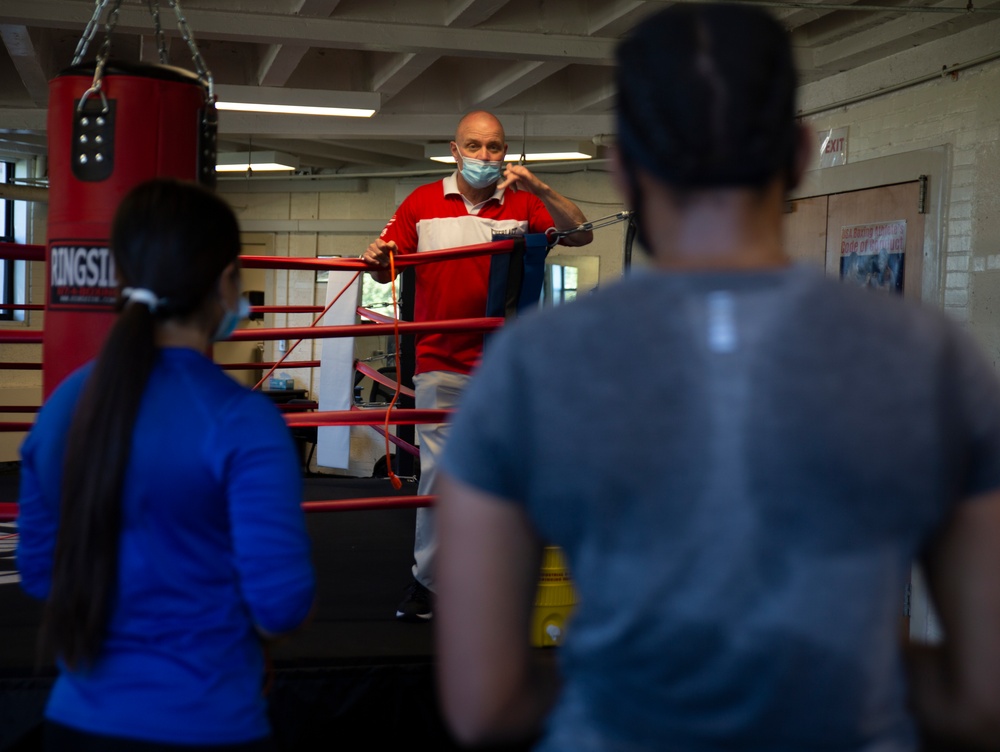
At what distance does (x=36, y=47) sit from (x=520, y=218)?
4.42 meters

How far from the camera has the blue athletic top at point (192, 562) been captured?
1.29 metres

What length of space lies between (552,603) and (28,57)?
5436 mm

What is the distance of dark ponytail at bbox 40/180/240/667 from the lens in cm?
128

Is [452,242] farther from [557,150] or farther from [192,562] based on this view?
[557,150]

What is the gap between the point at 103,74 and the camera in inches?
90.4

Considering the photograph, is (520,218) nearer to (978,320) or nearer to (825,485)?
(978,320)

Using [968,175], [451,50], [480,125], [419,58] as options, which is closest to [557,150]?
[419,58]

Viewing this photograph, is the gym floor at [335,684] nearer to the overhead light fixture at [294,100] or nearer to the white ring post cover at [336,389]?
the white ring post cover at [336,389]

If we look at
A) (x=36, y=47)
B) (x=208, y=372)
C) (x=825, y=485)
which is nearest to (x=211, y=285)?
(x=208, y=372)

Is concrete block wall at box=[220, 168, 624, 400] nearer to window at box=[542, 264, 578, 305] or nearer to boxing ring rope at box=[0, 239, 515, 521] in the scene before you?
window at box=[542, 264, 578, 305]

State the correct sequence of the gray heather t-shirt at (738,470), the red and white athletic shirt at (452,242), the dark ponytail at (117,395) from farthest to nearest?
the red and white athletic shirt at (452,242), the dark ponytail at (117,395), the gray heather t-shirt at (738,470)

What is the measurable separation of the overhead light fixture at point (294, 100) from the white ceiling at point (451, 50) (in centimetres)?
12

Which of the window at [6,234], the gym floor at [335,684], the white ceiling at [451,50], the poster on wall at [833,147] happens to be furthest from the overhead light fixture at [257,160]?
the gym floor at [335,684]

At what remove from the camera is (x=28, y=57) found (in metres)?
6.43
